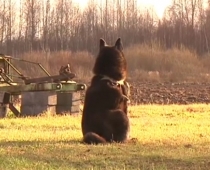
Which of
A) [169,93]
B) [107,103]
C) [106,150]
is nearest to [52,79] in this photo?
[107,103]

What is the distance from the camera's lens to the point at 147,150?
941 cm

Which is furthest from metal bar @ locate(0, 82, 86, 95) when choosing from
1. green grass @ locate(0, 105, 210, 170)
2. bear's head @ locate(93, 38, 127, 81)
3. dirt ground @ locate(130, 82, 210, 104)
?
dirt ground @ locate(130, 82, 210, 104)

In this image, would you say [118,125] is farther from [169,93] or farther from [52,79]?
[169,93]

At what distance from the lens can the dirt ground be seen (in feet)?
97.0

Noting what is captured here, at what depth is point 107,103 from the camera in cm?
1045

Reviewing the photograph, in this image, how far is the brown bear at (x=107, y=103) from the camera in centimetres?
1034

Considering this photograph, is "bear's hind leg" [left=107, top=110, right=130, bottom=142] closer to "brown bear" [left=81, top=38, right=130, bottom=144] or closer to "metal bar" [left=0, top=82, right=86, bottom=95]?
"brown bear" [left=81, top=38, right=130, bottom=144]

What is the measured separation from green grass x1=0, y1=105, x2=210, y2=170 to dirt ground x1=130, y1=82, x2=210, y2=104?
15682 mm

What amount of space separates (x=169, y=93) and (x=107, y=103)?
22226 mm

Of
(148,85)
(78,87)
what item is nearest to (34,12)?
(148,85)

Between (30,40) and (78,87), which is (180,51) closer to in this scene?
(30,40)

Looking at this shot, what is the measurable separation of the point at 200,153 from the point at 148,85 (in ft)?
92.9

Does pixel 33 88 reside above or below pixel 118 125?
below

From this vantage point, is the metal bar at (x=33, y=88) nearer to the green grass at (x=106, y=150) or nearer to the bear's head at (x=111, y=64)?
the green grass at (x=106, y=150)
